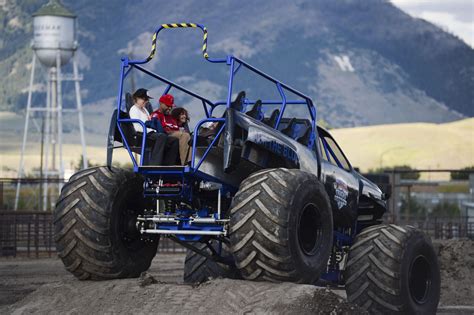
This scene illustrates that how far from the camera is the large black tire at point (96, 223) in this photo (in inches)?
540

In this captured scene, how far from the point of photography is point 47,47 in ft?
332

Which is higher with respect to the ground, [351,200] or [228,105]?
[228,105]

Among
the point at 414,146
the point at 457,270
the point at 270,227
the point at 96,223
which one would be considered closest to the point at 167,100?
the point at 96,223

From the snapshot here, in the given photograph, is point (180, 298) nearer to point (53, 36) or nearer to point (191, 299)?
point (191, 299)

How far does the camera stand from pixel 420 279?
15656 mm

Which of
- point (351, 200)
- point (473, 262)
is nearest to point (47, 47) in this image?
point (473, 262)

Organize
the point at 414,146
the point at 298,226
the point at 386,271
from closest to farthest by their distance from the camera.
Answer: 1. the point at 298,226
2. the point at 386,271
3. the point at 414,146

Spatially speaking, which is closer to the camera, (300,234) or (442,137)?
(300,234)

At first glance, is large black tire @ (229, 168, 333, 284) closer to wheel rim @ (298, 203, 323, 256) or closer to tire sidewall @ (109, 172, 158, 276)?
wheel rim @ (298, 203, 323, 256)

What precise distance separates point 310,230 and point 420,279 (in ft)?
8.61

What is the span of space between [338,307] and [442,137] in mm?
172591

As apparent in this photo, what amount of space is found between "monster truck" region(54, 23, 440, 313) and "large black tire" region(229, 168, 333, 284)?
1cm

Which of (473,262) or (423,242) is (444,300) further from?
(423,242)

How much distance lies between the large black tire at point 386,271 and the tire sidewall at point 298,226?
4.10 feet
